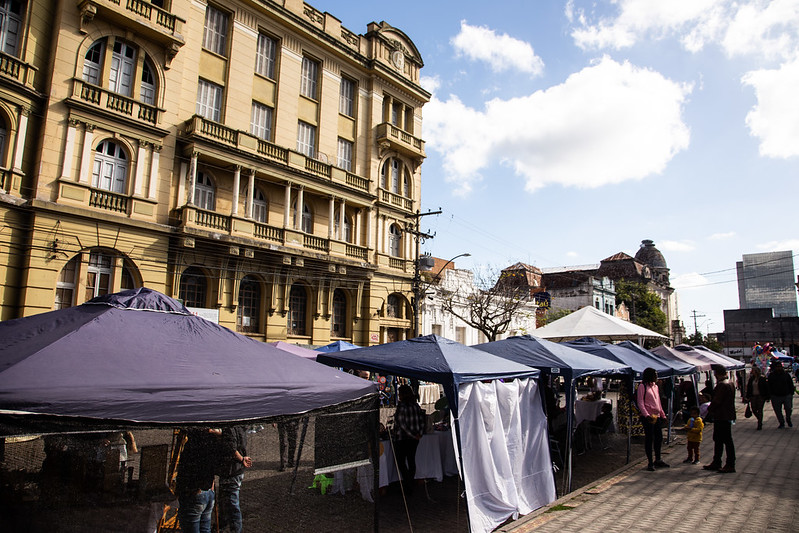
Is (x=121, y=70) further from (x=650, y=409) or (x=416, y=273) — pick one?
(x=650, y=409)

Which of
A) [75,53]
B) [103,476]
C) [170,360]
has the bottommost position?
[103,476]

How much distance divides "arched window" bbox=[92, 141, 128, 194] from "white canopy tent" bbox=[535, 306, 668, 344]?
53.0 feet

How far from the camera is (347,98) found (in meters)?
27.7

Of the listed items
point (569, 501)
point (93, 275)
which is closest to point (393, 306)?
point (93, 275)

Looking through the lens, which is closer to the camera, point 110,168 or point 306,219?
point 110,168

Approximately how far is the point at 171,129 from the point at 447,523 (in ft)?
59.1

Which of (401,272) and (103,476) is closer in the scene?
(103,476)

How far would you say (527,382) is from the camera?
8656mm

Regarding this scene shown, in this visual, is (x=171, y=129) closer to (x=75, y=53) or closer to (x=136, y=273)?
(x=75, y=53)

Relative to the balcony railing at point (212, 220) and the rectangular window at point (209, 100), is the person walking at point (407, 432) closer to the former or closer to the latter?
the balcony railing at point (212, 220)

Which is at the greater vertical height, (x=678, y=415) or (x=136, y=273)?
(x=136, y=273)

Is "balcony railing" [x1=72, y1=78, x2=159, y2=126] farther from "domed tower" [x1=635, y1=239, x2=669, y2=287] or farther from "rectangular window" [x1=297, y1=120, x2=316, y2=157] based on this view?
"domed tower" [x1=635, y1=239, x2=669, y2=287]

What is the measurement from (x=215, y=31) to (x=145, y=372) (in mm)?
→ 21346

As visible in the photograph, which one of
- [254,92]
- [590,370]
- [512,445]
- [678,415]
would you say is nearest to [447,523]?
[512,445]
